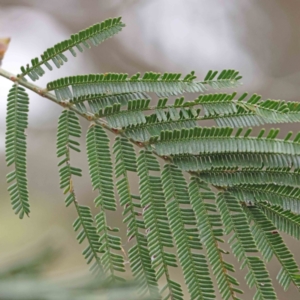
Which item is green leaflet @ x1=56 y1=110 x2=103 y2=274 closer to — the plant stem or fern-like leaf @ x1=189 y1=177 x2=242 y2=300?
the plant stem

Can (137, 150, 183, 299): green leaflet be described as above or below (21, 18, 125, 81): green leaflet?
below

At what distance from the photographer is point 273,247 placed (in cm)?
44

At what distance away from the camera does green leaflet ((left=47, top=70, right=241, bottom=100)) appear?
1.55 ft

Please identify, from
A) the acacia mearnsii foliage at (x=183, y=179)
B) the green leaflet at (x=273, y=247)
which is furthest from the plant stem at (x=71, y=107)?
the green leaflet at (x=273, y=247)

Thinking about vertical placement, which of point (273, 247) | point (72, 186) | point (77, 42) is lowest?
point (273, 247)

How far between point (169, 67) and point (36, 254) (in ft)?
5.82

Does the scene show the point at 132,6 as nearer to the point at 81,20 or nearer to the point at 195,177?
the point at 81,20

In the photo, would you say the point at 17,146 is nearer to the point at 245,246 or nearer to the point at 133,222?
the point at 133,222

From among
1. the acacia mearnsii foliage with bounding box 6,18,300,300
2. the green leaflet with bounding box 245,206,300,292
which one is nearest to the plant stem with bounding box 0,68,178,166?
the acacia mearnsii foliage with bounding box 6,18,300,300

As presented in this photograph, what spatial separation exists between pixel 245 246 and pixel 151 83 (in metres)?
0.21

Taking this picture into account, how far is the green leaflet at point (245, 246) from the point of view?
1.39 feet

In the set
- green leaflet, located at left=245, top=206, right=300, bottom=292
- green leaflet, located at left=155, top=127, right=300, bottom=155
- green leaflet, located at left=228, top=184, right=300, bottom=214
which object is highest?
green leaflet, located at left=155, top=127, right=300, bottom=155

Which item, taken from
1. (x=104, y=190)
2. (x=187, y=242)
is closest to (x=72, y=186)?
(x=104, y=190)

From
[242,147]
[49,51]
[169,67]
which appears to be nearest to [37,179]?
[169,67]
